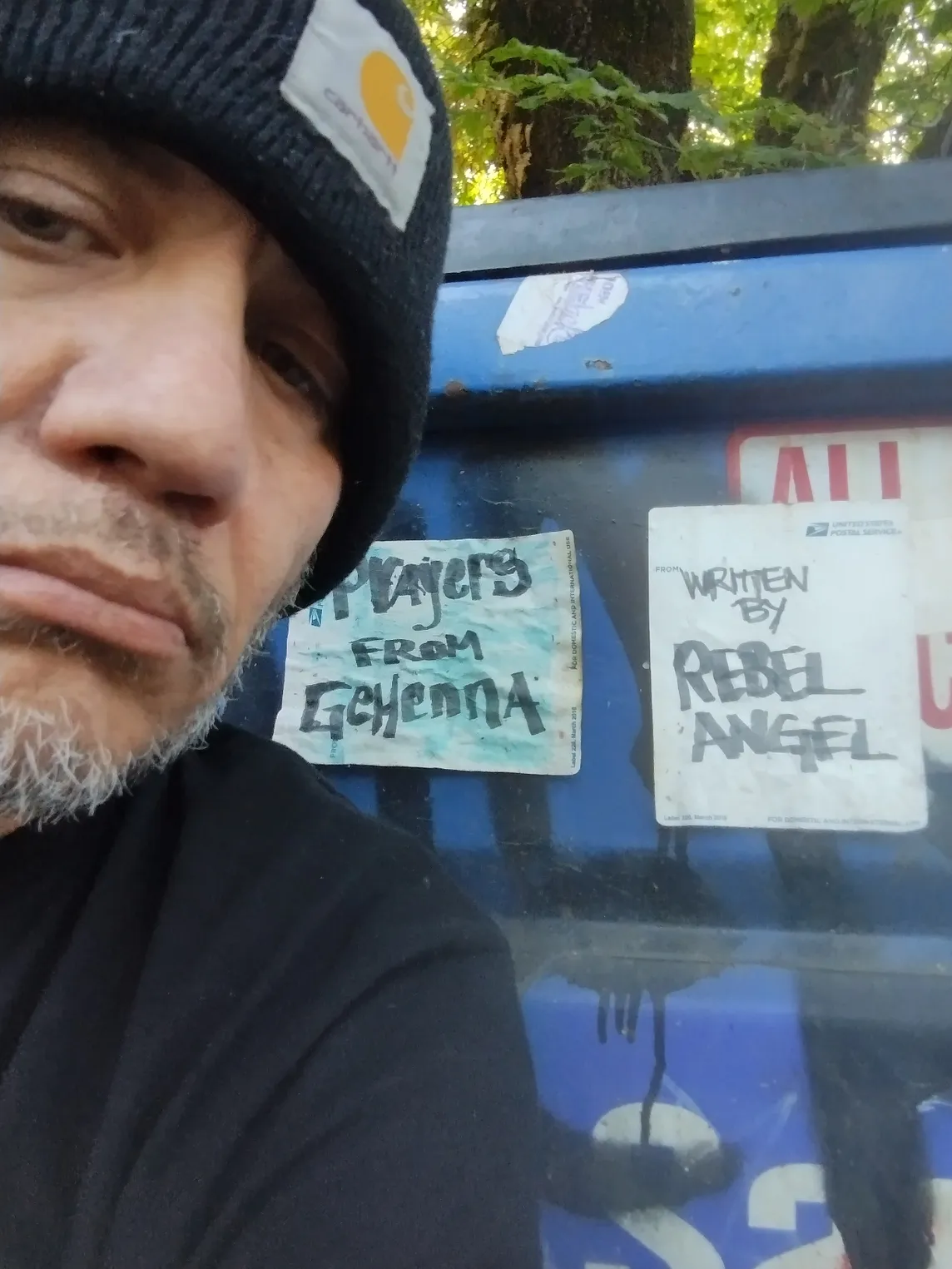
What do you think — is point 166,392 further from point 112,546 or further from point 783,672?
point 783,672

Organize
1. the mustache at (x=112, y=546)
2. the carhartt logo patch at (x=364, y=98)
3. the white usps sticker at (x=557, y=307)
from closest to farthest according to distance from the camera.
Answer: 1. the mustache at (x=112, y=546)
2. the carhartt logo patch at (x=364, y=98)
3. the white usps sticker at (x=557, y=307)

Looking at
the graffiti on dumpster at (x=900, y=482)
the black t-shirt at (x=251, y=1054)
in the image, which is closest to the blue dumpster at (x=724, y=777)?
the graffiti on dumpster at (x=900, y=482)

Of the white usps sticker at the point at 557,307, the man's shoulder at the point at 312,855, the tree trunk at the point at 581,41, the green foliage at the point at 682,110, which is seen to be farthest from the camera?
the tree trunk at the point at 581,41

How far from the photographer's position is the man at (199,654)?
22.0 inches

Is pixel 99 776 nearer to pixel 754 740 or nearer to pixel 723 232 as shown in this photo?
pixel 754 740

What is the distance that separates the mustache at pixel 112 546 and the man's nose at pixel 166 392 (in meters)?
0.02

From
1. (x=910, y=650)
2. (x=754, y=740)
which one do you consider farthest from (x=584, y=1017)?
(x=910, y=650)

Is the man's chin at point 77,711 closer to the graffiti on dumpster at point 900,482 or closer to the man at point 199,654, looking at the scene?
the man at point 199,654

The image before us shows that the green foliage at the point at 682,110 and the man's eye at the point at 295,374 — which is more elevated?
the green foliage at the point at 682,110

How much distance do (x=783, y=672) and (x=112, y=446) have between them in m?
0.58

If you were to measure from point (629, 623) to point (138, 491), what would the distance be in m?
0.48

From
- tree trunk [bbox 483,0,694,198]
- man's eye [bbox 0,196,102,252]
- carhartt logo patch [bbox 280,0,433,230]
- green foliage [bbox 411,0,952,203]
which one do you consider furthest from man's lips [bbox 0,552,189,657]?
tree trunk [bbox 483,0,694,198]

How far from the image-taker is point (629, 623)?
0.87 metres

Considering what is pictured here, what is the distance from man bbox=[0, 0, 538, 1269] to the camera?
559 millimetres
